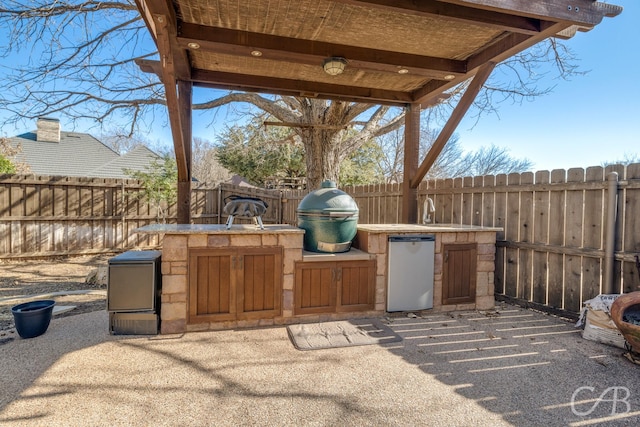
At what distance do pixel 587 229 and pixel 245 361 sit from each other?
3.68 meters

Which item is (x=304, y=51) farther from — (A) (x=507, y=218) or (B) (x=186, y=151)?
(A) (x=507, y=218)

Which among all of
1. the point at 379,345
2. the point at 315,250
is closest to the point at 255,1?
the point at 315,250

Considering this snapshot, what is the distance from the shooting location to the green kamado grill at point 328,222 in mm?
3666

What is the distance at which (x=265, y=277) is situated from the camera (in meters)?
3.37

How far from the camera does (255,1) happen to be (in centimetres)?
282

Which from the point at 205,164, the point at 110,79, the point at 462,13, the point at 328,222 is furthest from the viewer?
the point at 205,164

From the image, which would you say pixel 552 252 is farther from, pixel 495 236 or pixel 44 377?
pixel 44 377

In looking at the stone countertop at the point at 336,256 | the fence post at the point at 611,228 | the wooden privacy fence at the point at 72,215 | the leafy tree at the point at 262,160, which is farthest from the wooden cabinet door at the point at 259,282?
the leafy tree at the point at 262,160

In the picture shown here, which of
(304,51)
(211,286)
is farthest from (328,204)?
(304,51)

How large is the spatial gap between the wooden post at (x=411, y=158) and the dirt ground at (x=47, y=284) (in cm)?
440

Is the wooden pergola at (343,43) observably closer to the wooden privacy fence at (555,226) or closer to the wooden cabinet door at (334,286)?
the wooden privacy fence at (555,226)

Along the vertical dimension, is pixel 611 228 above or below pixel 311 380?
above

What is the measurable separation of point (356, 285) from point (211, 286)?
1534 mm

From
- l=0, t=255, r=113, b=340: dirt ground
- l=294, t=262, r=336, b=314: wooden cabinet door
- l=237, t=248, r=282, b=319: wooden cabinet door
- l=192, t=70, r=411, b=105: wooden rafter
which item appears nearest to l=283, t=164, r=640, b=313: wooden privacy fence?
l=192, t=70, r=411, b=105: wooden rafter
